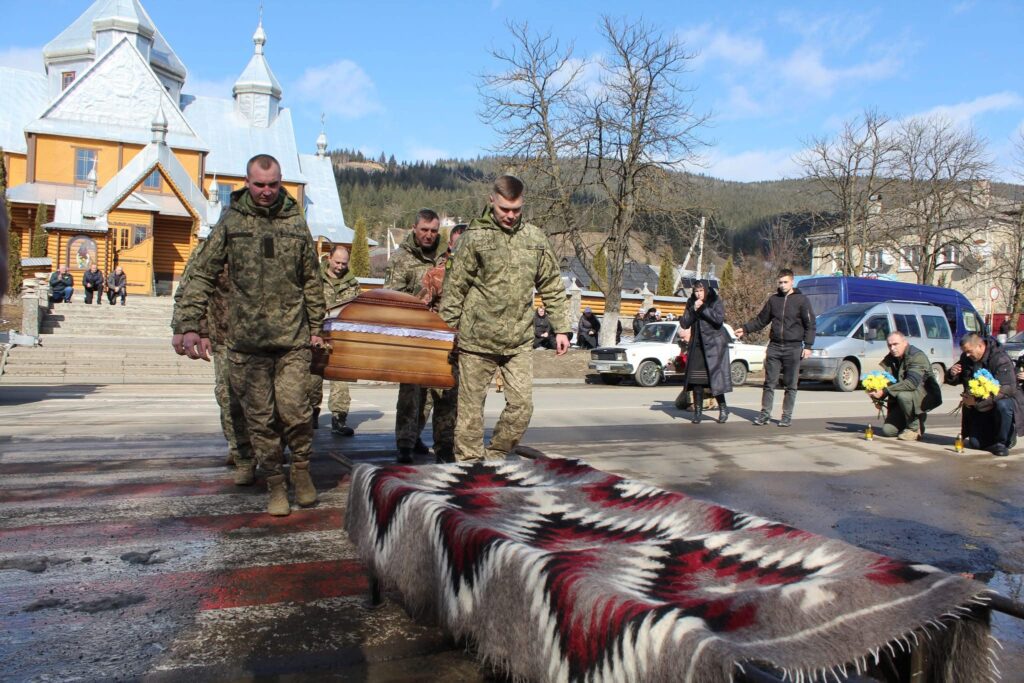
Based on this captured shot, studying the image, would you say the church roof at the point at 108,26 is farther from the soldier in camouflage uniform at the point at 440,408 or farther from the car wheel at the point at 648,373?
the soldier in camouflage uniform at the point at 440,408

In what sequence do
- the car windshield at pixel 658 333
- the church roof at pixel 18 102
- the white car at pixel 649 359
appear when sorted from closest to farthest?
1. the white car at pixel 649 359
2. the car windshield at pixel 658 333
3. the church roof at pixel 18 102

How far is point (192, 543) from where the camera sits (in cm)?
475

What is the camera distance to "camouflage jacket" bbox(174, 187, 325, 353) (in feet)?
17.6

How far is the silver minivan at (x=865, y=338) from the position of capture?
20938 millimetres

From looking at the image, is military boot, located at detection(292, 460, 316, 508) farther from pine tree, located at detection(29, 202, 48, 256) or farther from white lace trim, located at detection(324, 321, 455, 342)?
pine tree, located at detection(29, 202, 48, 256)

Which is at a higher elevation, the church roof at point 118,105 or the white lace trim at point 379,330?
the church roof at point 118,105

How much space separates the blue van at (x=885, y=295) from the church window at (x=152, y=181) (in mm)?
31233

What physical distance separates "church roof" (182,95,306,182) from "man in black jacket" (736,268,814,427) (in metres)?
43.9

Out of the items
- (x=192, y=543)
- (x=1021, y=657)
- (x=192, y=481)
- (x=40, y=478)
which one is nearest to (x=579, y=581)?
(x=1021, y=657)

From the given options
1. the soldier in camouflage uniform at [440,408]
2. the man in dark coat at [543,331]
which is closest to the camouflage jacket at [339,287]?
the soldier in camouflage uniform at [440,408]

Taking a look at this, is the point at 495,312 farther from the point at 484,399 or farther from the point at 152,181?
the point at 152,181

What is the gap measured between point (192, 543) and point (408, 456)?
2.78 meters

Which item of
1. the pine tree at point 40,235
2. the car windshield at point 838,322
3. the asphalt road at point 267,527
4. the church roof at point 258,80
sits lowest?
the asphalt road at point 267,527

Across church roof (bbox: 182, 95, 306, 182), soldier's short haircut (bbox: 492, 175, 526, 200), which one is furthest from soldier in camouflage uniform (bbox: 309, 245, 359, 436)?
church roof (bbox: 182, 95, 306, 182)
